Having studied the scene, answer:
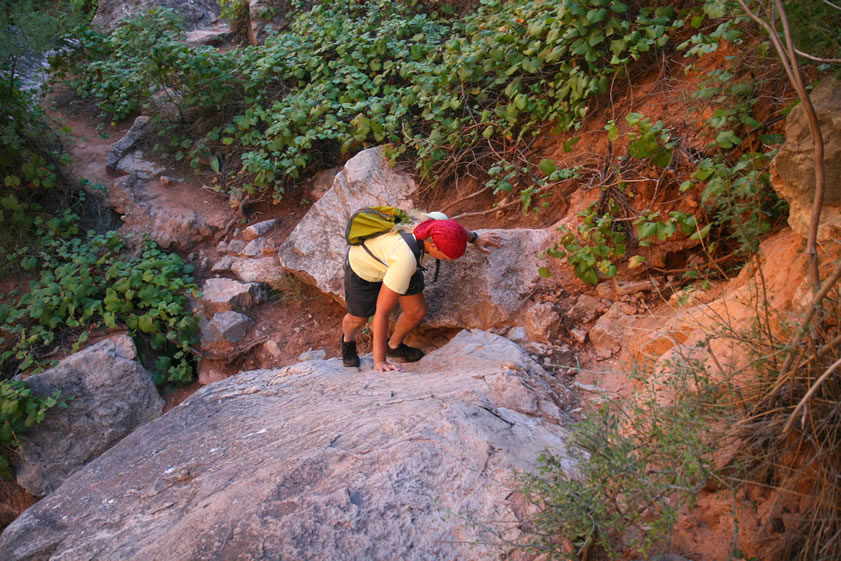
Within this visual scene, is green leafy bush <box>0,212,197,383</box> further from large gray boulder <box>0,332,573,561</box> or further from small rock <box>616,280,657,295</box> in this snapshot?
small rock <box>616,280,657,295</box>

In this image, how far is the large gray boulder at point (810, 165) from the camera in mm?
2127

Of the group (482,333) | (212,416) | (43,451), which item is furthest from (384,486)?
(43,451)

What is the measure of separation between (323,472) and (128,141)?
5.84 m

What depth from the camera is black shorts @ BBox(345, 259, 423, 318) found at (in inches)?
149

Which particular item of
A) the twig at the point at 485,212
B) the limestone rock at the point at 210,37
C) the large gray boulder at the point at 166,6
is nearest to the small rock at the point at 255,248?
the twig at the point at 485,212

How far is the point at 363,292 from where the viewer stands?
3801 mm

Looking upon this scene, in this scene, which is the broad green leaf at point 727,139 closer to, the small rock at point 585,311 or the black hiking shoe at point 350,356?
the small rock at point 585,311

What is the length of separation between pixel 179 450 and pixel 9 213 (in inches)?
164

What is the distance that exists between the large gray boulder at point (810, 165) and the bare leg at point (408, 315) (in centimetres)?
218

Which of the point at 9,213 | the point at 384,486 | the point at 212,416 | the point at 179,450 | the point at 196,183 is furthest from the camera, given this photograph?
the point at 196,183

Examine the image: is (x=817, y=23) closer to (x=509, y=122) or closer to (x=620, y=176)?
(x=620, y=176)

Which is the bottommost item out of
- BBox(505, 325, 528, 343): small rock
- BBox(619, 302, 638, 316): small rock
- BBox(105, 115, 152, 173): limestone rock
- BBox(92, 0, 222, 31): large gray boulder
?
BBox(505, 325, 528, 343): small rock

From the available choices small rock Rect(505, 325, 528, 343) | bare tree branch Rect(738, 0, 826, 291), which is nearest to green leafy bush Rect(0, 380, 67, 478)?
small rock Rect(505, 325, 528, 343)

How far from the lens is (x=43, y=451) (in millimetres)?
4527
